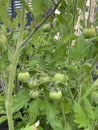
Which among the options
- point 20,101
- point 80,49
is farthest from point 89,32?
point 20,101

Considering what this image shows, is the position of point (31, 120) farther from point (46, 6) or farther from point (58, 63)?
point (46, 6)

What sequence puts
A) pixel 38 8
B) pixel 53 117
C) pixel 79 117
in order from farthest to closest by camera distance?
pixel 53 117 → pixel 79 117 → pixel 38 8

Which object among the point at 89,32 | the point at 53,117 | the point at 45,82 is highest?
the point at 89,32

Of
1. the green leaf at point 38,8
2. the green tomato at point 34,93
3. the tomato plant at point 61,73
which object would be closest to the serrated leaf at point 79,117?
the tomato plant at point 61,73

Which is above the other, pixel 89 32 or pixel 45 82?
pixel 89 32

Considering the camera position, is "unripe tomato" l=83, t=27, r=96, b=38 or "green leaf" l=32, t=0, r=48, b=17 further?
"unripe tomato" l=83, t=27, r=96, b=38

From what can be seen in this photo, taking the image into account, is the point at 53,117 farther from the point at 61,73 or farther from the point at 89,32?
the point at 89,32

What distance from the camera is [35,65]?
3.11ft

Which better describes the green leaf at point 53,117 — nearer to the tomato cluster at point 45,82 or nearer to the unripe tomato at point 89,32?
the tomato cluster at point 45,82

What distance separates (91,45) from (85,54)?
33 mm

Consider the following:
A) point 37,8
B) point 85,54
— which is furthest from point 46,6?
point 85,54

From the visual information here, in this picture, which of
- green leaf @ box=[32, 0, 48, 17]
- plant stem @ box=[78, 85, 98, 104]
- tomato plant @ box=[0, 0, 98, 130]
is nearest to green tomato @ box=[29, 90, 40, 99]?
tomato plant @ box=[0, 0, 98, 130]

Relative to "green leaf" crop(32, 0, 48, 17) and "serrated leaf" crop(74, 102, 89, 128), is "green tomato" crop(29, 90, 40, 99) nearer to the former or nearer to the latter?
"serrated leaf" crop(74, 102, 89, 128)

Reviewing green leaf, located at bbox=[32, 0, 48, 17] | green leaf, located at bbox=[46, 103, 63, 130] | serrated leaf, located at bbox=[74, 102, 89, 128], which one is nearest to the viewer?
green leaf, located at bbox=[32, 0, 48, 17]
